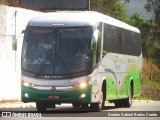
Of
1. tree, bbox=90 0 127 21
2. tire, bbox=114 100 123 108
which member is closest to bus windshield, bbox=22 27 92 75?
tire, bbox=114 100 123 108

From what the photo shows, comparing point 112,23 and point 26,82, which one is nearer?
point 26,82

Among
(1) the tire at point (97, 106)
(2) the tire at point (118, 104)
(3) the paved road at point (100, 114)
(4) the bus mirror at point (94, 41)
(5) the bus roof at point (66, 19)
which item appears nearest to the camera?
(3) the paved road at point (100, 114)

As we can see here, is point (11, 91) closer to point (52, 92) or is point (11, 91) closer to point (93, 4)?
point (52, 92)

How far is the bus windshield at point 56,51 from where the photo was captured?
70.4 ft

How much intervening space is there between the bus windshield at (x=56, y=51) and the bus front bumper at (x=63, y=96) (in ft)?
2.19

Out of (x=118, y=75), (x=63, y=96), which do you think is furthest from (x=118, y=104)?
(x=63, y=96)

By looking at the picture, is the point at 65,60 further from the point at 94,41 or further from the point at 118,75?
the point at 118,75

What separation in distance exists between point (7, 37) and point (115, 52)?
22.5 ft

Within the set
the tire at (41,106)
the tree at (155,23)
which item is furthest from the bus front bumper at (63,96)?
the tree at (155,23)

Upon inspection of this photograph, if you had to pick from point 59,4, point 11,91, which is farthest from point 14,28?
point 59,4

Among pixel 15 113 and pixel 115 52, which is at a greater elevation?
pixel 115 52

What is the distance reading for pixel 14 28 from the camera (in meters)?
31.6

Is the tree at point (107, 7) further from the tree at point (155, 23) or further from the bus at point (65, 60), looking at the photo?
the bus at point (65, 60)

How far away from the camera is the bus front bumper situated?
69.6 feet
